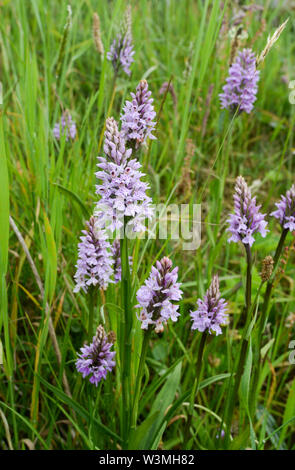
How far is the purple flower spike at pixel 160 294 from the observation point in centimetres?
122

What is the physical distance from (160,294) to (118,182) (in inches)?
12.1

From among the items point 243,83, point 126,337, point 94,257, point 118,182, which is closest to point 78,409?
point 126,337

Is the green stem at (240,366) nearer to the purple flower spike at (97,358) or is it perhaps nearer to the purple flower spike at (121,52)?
the purple flower spike at (97,358)

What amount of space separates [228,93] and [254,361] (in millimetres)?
1216

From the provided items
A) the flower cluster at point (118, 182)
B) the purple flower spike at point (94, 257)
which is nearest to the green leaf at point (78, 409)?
the purple flower spike at point (94, 257)

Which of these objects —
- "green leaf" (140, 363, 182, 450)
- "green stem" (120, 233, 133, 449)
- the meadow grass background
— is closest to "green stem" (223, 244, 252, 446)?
the meadow grass background

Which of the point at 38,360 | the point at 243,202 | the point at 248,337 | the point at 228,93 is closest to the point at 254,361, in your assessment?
the point at 248,337

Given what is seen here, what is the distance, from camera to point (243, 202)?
4.77 feet

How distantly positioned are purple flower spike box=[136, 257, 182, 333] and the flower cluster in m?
0.15

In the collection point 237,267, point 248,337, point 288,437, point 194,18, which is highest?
point 194,18

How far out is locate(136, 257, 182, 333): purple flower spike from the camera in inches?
48.1

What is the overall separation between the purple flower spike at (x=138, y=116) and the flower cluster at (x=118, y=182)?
0.10m

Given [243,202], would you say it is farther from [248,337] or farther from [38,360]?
[38,360]

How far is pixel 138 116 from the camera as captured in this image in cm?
127
